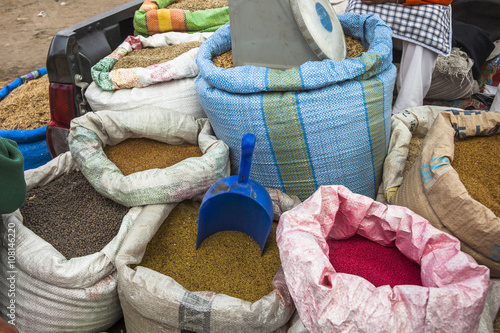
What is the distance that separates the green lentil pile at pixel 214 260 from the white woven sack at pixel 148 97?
1.89 ft

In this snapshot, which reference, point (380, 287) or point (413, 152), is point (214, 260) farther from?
point (413, 152)

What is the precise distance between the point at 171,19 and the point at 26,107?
96 cm

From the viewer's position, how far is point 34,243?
51.9 inches

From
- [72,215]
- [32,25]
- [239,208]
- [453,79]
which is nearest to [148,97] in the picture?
[72,215]

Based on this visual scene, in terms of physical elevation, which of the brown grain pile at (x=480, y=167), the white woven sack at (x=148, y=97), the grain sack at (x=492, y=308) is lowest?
the grain sack at (x=492, y=308)

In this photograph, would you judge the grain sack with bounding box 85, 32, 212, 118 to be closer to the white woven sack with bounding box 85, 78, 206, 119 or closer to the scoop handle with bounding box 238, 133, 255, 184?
the white woven sack with bounding box 85, 78, 206, 119

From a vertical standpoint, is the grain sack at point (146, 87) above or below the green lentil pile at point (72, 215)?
above

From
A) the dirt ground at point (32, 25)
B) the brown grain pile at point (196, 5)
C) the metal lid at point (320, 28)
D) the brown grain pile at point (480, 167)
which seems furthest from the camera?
the dirt ground at point (32, 25)

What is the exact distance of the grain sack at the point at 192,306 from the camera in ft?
3.74

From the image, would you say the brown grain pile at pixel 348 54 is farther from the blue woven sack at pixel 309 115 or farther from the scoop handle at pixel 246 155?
the scoop handle at pixel 246 155

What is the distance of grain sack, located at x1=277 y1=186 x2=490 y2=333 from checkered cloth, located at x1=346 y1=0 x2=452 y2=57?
1.27m

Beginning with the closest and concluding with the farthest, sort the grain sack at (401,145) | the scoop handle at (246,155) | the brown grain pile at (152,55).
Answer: the scoop handle at (246,155) → the grain sack at (401,145) → the brown grain pile at (152,55)

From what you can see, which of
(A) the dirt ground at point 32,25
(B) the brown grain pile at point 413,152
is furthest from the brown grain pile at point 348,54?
(A) the dirt ground at point 32,25

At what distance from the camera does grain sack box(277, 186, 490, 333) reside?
0.93 meters
